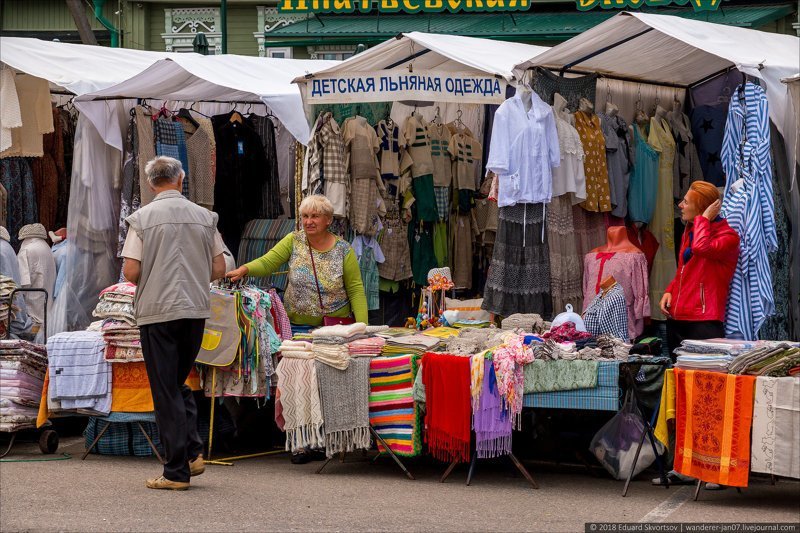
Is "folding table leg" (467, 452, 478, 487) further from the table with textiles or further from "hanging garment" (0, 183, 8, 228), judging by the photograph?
"hanging garment" (0, 183, 8, 228)

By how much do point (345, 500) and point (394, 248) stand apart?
4.18 m

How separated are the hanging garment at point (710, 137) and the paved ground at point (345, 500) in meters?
3.50

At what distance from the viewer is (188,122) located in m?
12.2

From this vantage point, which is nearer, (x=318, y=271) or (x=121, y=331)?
(x=121, y=331)

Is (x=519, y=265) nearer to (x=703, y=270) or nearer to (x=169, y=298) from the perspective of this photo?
(x=703, y=270)

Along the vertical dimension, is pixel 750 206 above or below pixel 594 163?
below

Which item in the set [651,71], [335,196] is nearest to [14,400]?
[335,196]

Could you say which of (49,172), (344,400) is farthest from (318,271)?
(49,172)

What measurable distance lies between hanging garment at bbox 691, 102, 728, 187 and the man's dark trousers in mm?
5291

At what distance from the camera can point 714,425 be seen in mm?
7098

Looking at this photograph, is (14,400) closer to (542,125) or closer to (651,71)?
(542,125)

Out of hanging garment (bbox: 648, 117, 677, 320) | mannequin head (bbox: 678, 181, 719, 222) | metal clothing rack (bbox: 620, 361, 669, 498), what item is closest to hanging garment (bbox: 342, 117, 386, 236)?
hanging garment (bbox: 648, 117, 677, 320)

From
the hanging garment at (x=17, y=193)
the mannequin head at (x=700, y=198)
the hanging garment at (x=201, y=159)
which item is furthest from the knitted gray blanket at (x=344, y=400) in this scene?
the hanging garment at (x=17, y=193)

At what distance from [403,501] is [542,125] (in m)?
3.55
